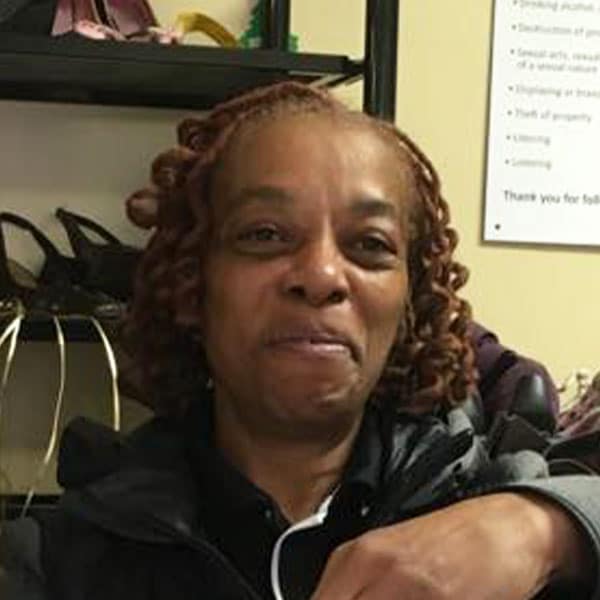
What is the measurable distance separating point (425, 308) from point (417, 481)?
0.18 meters

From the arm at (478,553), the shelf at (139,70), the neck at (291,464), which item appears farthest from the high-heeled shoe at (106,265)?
the arm at (478,553)

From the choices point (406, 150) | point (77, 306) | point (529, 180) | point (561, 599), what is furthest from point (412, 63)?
point (561, 599)

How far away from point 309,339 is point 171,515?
0.62 feet

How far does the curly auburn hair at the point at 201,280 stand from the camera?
1.06 m

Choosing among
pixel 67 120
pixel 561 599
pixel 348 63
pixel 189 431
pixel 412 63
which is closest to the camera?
pixel 561 599

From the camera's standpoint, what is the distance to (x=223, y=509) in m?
1.03

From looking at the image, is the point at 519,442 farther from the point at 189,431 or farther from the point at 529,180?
the point at 529,180

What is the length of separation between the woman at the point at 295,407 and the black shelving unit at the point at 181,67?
378 millimetres

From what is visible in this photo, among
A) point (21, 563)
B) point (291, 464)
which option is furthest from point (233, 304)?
point (21, 563)

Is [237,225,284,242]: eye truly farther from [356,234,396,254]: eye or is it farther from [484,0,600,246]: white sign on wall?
[484,0,600,246]: white sign on wall

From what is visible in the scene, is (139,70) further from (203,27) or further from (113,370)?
(113,370)

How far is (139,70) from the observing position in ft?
5.07

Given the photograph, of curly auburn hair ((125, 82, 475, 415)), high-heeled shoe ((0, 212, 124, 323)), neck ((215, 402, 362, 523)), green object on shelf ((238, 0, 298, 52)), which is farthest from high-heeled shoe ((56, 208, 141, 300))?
neck ((215, 402, 362, 523))

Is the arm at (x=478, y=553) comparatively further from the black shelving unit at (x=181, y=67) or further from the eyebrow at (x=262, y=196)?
the black shelving unit at (x=181, y=67)
